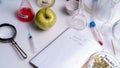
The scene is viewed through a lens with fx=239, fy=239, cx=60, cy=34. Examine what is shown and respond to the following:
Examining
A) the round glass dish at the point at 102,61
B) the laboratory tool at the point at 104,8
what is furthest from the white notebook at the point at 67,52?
the laboratory tool at the point at 104,8

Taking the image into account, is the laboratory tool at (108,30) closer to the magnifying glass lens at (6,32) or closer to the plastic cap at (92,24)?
the plastic cap at (92,24)

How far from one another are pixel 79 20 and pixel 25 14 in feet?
0.75

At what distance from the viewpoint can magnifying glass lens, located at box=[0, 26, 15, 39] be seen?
3.03 ft

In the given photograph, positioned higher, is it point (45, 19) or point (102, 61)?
point (45, 19)

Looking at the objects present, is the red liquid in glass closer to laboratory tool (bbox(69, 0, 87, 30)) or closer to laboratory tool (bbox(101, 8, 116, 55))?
laboratory tool (bbox(69, 0, 87, 30))

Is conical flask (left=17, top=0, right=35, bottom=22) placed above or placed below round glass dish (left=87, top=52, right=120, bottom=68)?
above

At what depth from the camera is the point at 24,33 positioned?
947mm

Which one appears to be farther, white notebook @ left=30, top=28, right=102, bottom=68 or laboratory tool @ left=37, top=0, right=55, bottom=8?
laboratory tool @ left=37, top=0, right=55, bottom=8

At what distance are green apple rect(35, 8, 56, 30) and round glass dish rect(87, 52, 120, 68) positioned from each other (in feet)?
0.68

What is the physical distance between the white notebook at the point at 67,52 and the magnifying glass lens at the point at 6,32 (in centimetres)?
14

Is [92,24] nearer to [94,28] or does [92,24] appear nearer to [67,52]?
[94,28]

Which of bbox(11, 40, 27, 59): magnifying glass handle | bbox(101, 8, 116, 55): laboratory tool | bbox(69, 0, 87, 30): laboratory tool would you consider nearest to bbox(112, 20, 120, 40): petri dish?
bbox(101, 8, 116, 55): laboratory tool

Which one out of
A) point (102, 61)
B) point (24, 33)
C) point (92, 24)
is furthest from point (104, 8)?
point (24, 33)

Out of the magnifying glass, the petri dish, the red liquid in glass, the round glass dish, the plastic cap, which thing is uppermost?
the red liquid in glass
